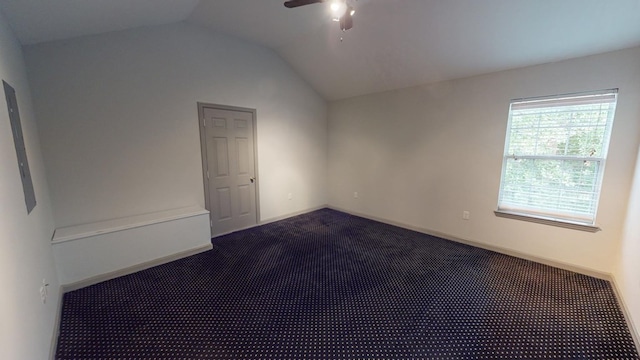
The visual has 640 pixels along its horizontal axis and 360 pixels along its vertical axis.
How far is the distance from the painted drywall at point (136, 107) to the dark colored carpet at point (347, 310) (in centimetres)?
96

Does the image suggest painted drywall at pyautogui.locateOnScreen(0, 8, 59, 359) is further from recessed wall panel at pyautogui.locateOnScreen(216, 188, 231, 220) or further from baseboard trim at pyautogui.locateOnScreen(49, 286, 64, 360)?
recessed wall panel at pyautogui.locateOnScreen(216, 188, 231, 220)

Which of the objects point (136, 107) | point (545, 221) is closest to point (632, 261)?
point (545, 221)

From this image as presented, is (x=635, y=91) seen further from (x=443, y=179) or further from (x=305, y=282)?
(x=305, y=282)

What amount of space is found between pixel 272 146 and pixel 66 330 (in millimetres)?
3278

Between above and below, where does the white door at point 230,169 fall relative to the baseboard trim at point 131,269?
above

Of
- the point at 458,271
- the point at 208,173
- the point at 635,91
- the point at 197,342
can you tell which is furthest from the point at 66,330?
the point at 635,91

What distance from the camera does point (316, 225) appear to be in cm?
446

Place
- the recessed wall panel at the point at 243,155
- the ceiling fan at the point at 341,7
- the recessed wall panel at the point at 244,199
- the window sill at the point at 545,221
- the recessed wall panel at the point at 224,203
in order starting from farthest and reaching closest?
the recessed wall panel at the point at 244,199, the recessed wall panel at the point at 243,155, the recessed wall panel at the point at 224,203, the window sill at the point at 545,221, the ceiling fan at the point at 341,7

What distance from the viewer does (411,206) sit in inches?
165

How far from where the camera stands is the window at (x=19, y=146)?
1.71m

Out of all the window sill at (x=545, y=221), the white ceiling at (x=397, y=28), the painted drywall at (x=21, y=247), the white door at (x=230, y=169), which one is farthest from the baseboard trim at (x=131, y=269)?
the window sill at (x=545, y=221)

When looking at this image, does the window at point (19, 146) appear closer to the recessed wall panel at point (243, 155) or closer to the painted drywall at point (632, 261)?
the recessed wall panel at point (243, 155)

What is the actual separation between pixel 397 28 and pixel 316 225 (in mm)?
3132

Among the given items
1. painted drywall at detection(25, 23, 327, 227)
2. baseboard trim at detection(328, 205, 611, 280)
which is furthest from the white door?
baseboard trim at detection(328, 205, 611, 280)
